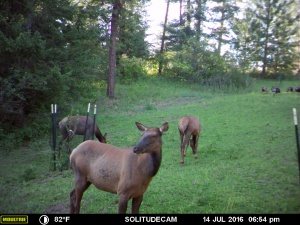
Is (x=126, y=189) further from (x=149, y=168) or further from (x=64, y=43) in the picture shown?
(x=64, y=43)

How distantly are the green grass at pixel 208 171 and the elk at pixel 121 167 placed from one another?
2.96 ft

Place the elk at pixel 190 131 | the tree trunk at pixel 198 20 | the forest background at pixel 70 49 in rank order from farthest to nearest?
the tree trunk at pixel 198 20 < the elk at pixel 190 131 < the forest background at pixel 70 49

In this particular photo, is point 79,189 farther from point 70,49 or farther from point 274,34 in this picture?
point 70,49

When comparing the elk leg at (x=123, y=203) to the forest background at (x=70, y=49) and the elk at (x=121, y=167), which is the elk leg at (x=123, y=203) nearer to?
the elk at (x=121, y=167)

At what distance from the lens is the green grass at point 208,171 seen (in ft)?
21.2

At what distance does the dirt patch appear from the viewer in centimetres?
665

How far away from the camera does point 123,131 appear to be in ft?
49.6

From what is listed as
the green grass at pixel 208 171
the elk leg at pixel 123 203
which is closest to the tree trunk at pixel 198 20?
the green grass at pixel 208 171

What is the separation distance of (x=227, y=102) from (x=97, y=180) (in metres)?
15.6

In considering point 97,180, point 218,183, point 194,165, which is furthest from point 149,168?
point 194,165

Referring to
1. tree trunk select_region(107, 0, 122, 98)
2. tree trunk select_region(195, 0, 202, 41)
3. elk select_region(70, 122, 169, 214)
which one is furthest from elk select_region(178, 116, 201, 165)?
tree trunk select_region(195, 0, 202, 41)

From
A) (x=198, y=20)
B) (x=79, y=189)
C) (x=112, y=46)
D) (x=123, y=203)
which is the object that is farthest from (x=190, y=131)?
(x=198, y=20)

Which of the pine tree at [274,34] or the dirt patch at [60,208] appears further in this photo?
the pine tree at [274,34]

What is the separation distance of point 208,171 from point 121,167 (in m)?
3.67
